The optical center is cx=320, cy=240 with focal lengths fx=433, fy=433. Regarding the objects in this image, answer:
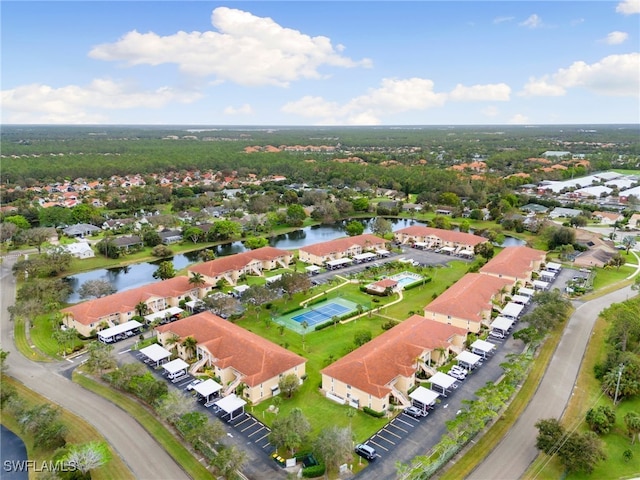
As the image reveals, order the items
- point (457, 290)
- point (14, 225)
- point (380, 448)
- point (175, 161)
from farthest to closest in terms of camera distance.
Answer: point (175, 161)
point (14, 225)
point (457, 290)
point (380, 448)

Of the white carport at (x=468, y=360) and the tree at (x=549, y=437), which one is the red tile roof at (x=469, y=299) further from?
the tree at (x=549, y=437)

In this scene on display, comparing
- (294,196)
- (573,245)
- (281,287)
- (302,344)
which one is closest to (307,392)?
(302,344)

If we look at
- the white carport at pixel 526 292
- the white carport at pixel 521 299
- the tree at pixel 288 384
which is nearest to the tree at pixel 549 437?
the tree at pixel 288 384

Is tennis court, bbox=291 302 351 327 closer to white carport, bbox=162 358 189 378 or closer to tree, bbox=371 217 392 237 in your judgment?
white carport, bbox=162 358 189 378

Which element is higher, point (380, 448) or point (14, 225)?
point (14, 225)

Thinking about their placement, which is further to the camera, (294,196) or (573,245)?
(294,196)

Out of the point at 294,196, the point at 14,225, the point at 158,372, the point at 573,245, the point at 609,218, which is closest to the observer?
the point at 158,372

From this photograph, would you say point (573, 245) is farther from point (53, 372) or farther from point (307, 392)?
point (53, 372)
